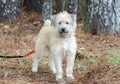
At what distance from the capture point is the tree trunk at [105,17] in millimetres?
11953

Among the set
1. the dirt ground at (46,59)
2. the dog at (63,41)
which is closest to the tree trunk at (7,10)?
the dirt ground at (46,59)

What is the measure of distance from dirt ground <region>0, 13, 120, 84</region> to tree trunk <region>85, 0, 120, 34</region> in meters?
0.26

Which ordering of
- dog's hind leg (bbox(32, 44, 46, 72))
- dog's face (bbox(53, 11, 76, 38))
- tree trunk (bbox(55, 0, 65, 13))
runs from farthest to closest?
tree trunk (bbox(55, 0, 65, 13)) → dog's hind leg (bbox(32, 44, 46, 72)) → dog's face (bbox(53, 11, 76, 38))

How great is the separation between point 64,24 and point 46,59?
2062 millimetres

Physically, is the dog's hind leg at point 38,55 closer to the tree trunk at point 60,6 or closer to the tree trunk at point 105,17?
the tree trunk at point 105,17

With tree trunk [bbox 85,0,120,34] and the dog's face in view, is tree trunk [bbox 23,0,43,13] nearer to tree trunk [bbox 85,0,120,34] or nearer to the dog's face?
tree trunk [bbox 85,0,120,34]

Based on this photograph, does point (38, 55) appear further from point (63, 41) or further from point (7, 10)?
point (7, 10)

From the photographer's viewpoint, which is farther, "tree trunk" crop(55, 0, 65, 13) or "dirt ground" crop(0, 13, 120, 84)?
"tree trunk" crop(55, 0, 65, 13)

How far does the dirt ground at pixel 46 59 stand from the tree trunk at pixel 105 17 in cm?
→ 26

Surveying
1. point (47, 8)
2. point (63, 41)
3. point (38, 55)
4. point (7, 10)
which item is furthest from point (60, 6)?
point (63, 41)

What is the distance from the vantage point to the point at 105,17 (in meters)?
12.0

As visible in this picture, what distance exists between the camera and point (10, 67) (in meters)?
8.45

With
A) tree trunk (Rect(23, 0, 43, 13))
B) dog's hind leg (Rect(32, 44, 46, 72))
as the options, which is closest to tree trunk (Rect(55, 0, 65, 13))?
tree trunk (Rect(23, 0, 43, 13))

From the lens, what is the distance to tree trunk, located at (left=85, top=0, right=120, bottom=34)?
39.2 ft
